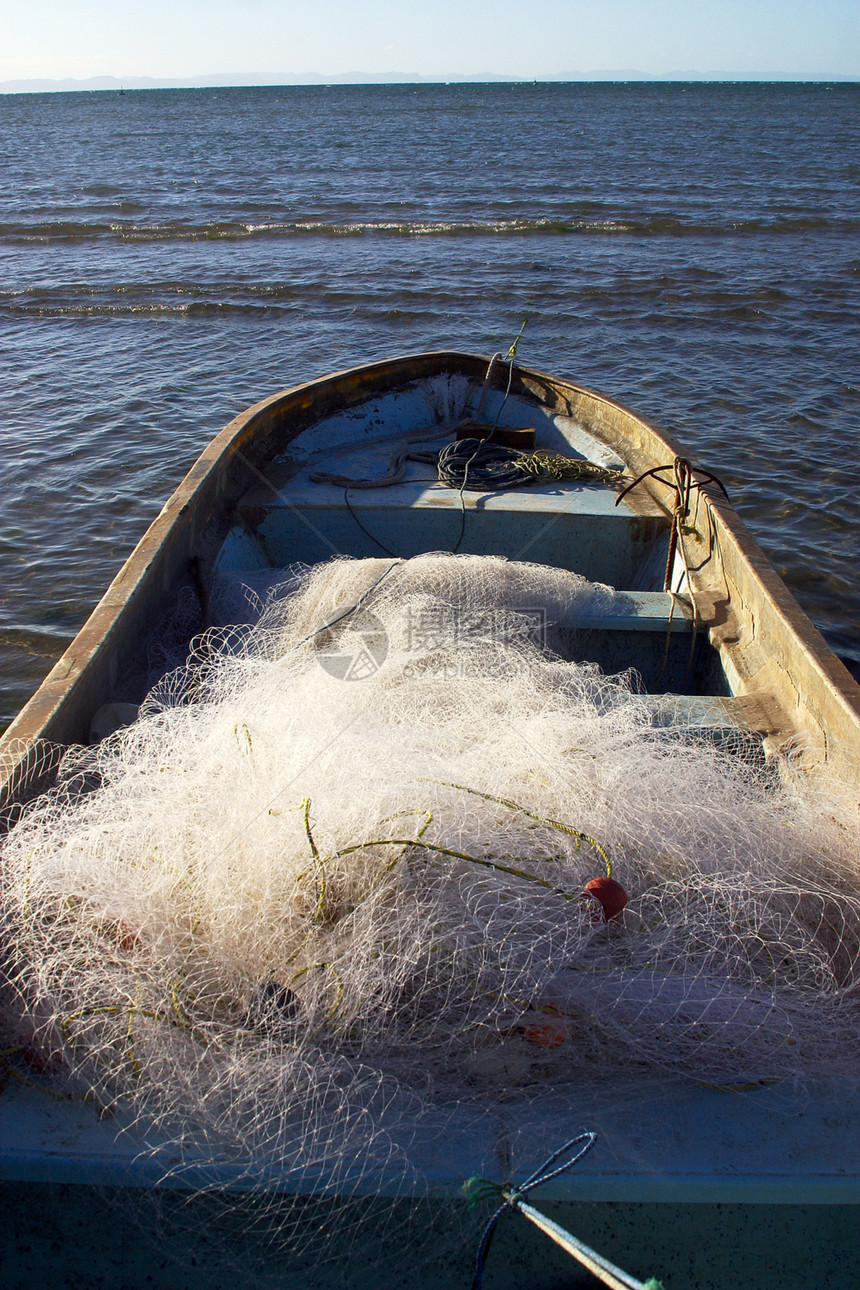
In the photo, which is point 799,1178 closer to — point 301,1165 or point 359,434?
point 301,1165

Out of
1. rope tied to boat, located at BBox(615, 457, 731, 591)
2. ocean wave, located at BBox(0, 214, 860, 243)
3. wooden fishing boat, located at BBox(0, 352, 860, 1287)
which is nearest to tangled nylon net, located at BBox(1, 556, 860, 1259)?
wooden fishing boat, located at BBox(0, 352, 860, 1287)

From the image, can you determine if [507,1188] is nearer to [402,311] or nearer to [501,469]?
[501,469]

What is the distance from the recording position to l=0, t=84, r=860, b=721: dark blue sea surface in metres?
8.34

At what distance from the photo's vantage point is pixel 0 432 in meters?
10.3

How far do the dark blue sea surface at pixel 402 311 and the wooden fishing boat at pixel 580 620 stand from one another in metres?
2.07

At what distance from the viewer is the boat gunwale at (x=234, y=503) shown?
3033 mm

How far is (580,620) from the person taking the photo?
14.1 ft

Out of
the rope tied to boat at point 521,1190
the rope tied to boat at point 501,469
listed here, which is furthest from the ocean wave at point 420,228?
the rope tied to boat at point 521,1190

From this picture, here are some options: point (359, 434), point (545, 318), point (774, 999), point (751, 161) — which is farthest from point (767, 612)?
point (751, 161)

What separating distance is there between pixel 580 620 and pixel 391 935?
261 cm

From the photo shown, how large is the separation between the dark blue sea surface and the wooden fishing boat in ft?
6.79

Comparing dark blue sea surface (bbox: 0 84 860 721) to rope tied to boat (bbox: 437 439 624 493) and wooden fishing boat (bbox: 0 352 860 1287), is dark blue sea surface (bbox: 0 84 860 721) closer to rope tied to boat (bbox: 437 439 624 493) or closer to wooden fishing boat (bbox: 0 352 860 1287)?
wooden fishing boat (bbox: 0 352 860 1287)

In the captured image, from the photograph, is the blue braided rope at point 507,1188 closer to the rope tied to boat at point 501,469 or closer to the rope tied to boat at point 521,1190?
the rope tied to boat at point 521,1190

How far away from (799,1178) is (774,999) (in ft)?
1.25
